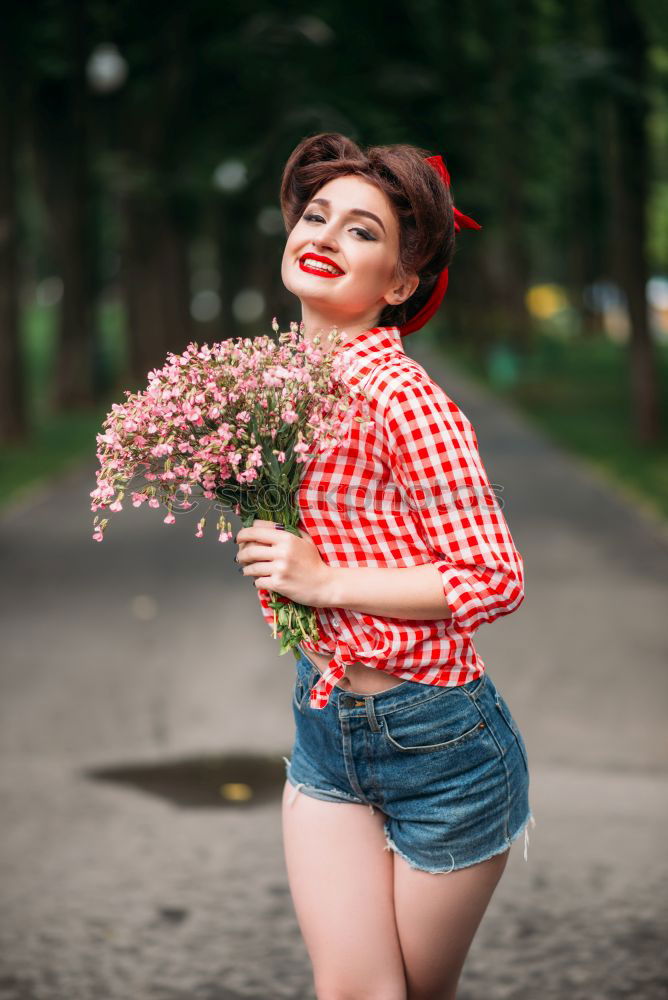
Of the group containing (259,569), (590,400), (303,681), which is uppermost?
(590,400)

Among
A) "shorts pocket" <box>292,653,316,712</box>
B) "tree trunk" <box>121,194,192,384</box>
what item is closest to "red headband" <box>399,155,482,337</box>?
"shorts pocket" <box>292,653,316,712</box>

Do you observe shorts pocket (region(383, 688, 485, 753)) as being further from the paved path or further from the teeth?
the paved path

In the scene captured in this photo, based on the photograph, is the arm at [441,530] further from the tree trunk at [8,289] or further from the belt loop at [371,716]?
the tree trunk at [8,289]

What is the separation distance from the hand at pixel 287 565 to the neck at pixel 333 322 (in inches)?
16.3

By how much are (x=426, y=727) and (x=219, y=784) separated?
12.0 feet

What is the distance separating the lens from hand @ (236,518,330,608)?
8.30 ft

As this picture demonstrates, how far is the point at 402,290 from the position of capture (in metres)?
2.81

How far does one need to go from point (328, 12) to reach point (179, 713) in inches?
667

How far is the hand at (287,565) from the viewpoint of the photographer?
253 centimetres

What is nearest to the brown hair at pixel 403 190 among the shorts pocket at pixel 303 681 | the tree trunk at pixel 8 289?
the shorts pocket at pixel 303 681

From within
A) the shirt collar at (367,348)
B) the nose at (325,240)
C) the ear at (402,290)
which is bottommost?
the shirt collar at (367,348)

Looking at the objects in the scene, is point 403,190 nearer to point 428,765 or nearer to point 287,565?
point 287,565

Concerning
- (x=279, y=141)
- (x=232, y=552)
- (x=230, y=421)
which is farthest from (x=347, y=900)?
(x=279, y=141)

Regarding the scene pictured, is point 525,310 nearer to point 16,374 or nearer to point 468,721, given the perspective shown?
point 16,374
